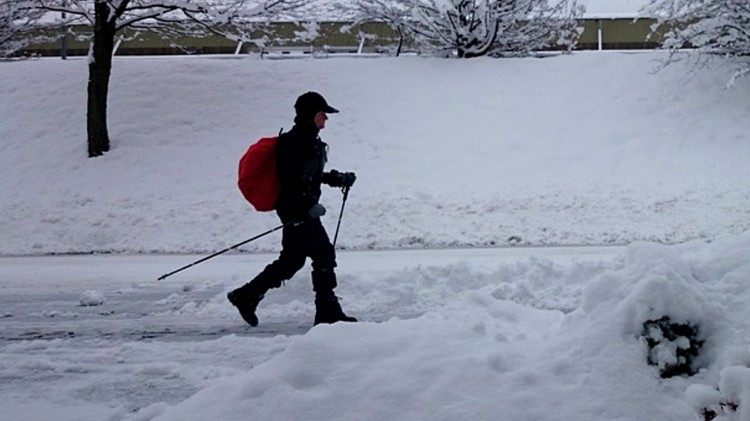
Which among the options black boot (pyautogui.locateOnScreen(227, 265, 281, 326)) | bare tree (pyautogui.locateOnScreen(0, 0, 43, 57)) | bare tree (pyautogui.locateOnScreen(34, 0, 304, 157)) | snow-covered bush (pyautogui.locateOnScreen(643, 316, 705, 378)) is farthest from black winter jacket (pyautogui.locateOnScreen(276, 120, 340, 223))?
bare tree (pyautogui.locateOnScreen(0, 0, 43, 57))

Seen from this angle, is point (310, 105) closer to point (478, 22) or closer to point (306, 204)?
point (306, 204)

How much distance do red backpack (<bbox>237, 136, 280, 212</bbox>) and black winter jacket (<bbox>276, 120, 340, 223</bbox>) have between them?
5 centimetres

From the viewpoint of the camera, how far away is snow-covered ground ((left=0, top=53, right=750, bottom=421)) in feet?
11.7

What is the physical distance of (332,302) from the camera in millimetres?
6105

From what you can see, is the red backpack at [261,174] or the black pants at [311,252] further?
the black pants at [311,252]

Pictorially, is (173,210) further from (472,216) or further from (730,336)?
(730,336)

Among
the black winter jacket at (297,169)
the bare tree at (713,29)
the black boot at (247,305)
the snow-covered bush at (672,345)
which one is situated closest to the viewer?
the snow-covered bush at (672,345)

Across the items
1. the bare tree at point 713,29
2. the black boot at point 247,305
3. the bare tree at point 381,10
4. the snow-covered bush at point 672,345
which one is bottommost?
the black boot at point 247,305

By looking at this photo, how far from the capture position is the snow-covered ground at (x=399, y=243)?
11.7 ft

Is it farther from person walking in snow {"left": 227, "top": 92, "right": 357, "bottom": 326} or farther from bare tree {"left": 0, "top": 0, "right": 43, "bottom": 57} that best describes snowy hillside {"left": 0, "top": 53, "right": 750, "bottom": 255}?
person walking in snow {"left": 227, "top": 92, "right": 357, "bottom": 326}

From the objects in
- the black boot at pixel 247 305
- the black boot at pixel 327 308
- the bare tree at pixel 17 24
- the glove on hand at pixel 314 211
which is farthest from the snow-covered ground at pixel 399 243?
the glove on hand at pixel 314 211

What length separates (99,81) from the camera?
15422mm

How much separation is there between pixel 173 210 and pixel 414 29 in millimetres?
8713

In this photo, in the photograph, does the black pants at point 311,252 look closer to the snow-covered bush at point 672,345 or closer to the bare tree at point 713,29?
the snow-covered bush at point 672,345
